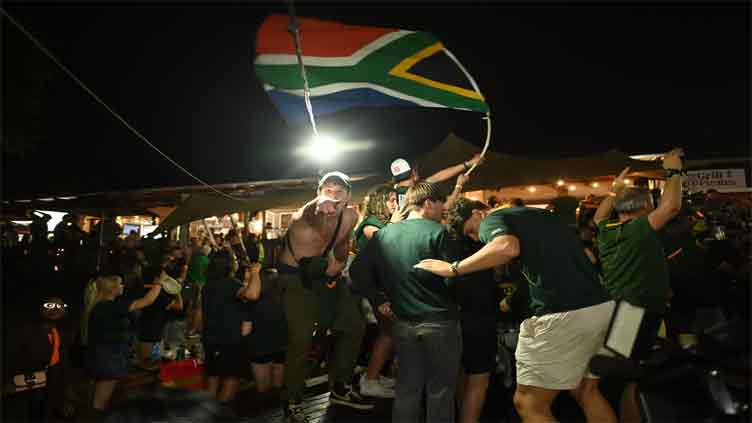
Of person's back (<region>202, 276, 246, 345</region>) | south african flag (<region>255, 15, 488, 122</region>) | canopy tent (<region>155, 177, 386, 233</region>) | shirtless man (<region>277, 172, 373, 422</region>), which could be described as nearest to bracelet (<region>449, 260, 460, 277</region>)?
shirtless man (<region>277, 172, 373, 422</region>)

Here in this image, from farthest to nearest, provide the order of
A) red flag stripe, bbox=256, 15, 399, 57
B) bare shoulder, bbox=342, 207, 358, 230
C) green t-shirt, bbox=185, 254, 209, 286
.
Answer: green t-shirt, bbox=185, 254, 209, 286 → red flag stripe, bbox=256, 15, 399, 57 → bare shoulder, bbox=342, 207, 358, 230

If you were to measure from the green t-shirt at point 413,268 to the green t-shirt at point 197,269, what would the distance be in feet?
18.7

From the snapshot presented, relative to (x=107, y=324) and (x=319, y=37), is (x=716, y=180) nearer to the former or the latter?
(x=319, y=37)

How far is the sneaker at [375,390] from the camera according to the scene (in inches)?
171

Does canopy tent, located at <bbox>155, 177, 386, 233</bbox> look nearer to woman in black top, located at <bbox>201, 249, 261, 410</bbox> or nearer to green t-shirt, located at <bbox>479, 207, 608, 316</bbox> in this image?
woman in black top, located at <bbox>201, 249, 261, 410</bbox>

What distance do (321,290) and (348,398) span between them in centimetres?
112

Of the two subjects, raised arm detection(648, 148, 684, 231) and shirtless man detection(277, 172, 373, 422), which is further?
shirtless man detection(277, 172, 373, 422)

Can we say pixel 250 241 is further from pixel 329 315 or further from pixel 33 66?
pixel 33 66

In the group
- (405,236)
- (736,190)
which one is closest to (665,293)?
(405,236)

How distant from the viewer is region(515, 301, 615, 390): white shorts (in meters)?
2.68

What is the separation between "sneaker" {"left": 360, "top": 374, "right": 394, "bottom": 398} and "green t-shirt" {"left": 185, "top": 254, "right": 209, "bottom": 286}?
458cm

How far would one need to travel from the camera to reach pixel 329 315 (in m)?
4.34

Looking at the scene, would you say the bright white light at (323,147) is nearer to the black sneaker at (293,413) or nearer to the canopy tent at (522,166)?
the canopy tent at (522,166)

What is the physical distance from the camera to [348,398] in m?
4.23
